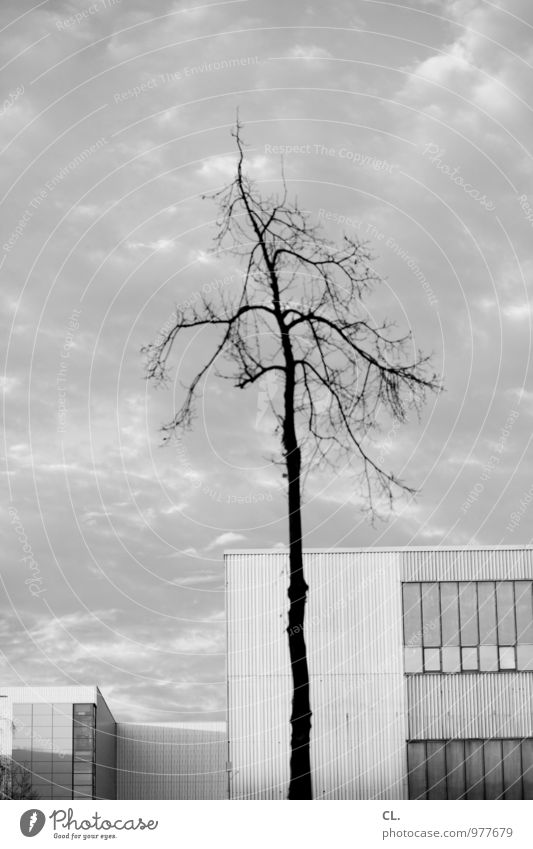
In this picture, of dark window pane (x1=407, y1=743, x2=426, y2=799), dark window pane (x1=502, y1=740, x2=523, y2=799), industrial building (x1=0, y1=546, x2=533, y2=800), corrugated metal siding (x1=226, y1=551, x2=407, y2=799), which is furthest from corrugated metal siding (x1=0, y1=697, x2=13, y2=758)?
dark window pane (x1=502, y1=740, x2=523, y2=799)

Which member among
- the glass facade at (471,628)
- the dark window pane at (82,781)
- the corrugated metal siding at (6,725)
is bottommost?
the dark window pane at (82,781)

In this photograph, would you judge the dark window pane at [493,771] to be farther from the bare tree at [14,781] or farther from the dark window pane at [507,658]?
the bare tree at [14,781]

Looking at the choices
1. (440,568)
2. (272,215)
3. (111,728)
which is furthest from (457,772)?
(111,728)

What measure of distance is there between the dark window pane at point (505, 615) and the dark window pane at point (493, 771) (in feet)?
10.6

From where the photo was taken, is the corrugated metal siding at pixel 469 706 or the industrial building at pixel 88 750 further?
the industrial building at pixel 88 750

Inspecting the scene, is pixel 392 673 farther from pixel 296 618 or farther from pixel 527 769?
pixel 296 618

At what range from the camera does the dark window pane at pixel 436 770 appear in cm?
3319

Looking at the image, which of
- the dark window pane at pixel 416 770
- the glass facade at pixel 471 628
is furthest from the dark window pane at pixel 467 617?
the dark window pane at pixel 416 770

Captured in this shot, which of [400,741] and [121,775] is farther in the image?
[121,775]

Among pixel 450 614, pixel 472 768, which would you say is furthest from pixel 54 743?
pixel 450 614

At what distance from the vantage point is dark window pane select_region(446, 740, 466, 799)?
109 ft

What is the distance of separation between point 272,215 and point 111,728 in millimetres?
47354
